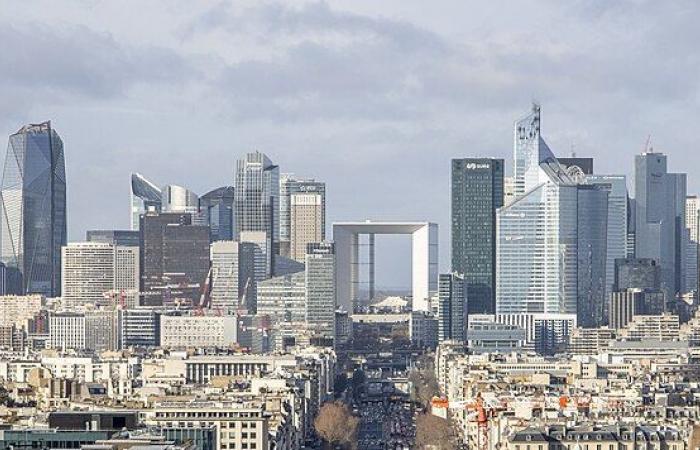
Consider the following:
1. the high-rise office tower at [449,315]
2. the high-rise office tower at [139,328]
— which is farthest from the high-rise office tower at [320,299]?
the high-rise office tower at [139,328]

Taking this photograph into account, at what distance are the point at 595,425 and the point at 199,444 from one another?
63.4 ft

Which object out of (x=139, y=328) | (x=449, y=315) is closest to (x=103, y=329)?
(x=139, y=328)

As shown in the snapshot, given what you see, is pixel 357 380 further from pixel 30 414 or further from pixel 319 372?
pixel 30 414

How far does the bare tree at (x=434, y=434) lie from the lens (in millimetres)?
88938

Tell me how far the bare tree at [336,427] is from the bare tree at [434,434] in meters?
2.32

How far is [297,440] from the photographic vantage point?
300ft

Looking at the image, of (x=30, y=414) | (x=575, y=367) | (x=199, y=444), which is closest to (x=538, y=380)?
(x=575, y=367)

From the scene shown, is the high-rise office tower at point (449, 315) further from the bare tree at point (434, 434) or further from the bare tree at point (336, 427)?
the bare tree at point (434, 434)

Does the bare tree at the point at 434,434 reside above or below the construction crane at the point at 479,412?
below

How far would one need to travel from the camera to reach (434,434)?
9225cm

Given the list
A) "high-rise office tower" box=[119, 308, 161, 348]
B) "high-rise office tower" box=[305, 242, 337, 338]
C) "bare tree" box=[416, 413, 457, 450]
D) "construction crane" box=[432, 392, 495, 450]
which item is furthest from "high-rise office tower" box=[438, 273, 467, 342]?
"bare tree" box=[416, 413, 457, 450]

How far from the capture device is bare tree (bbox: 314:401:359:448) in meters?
94.9

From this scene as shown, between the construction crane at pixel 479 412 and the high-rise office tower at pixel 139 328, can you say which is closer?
the construction crane at pixel 479 412

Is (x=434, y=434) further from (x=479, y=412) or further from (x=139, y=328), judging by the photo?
(x=139, y=328)
